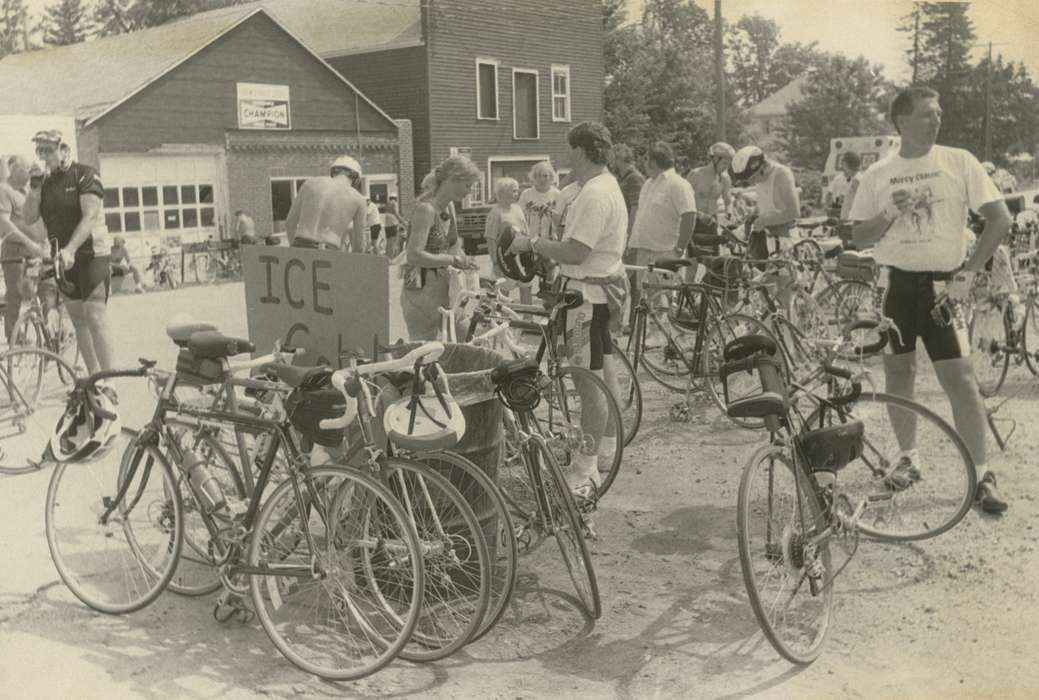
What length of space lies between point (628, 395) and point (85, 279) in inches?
148

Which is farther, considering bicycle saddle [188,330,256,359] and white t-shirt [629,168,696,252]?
white t-shirt [629,168,696,252]

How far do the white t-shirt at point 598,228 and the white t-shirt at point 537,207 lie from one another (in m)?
4.60

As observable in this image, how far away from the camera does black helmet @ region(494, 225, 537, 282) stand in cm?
532

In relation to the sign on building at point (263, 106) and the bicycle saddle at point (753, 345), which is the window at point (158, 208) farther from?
the bicycle saddle at point (753, 345)

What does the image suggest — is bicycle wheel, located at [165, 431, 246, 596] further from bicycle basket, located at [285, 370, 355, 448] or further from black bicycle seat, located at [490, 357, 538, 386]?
black bicycle seat, located at [490, 357, 538, 386]

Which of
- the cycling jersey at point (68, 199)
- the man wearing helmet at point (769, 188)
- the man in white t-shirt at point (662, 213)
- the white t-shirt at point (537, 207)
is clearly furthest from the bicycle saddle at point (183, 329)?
the white t-shirt at point (537, 207)

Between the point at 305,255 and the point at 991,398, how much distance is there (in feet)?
16.8

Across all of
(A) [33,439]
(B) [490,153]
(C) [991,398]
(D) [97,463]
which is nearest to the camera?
(D) [97,463]

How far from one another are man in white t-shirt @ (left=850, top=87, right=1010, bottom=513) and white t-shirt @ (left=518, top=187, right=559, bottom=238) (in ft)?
17.3

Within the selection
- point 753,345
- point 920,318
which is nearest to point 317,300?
point 753,345

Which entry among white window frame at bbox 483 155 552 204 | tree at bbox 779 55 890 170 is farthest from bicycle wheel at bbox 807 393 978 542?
tree at bbox 779 55 890 170

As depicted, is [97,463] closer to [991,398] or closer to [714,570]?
[714,570]

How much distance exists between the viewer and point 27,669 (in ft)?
11.3

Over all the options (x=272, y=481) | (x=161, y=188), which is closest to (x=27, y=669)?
(x=272, y=481)
